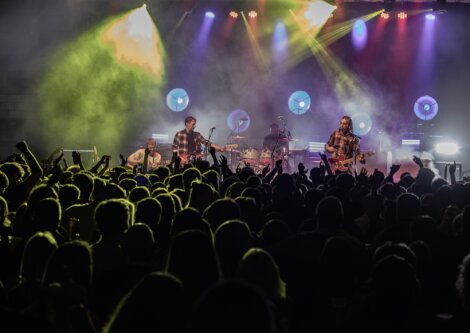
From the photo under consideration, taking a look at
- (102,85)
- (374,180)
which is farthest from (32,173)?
(102,85)

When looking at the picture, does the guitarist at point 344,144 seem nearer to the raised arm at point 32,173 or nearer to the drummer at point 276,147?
the drummer at point 276,147

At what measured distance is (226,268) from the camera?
11.3ft

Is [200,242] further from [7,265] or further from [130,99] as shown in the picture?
[130,99]

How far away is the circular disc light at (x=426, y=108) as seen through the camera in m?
20.2

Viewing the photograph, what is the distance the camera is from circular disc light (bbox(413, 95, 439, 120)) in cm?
2023

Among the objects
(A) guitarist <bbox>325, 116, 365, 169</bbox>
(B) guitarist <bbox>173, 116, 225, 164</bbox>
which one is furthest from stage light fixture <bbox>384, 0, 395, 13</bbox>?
(B) guitarist <bbox>173, 116, 225, 164</bbox>

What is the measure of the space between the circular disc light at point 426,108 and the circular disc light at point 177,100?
8.57 meters

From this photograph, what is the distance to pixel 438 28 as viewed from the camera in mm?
19906

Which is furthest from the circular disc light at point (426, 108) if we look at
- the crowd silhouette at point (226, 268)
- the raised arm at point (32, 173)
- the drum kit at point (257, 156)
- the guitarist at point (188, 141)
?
the raised arm at point (32, 173)

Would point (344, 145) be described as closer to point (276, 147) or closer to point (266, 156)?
point (276, 147)

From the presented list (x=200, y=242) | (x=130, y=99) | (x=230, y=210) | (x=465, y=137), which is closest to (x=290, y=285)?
(x=230, y=210)

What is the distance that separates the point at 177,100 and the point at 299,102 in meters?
4.58

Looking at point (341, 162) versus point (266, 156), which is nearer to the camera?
point (341, 162)

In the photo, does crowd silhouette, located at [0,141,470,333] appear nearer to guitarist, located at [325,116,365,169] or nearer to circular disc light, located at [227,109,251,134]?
guitarist, located at [325,116,365,169]
